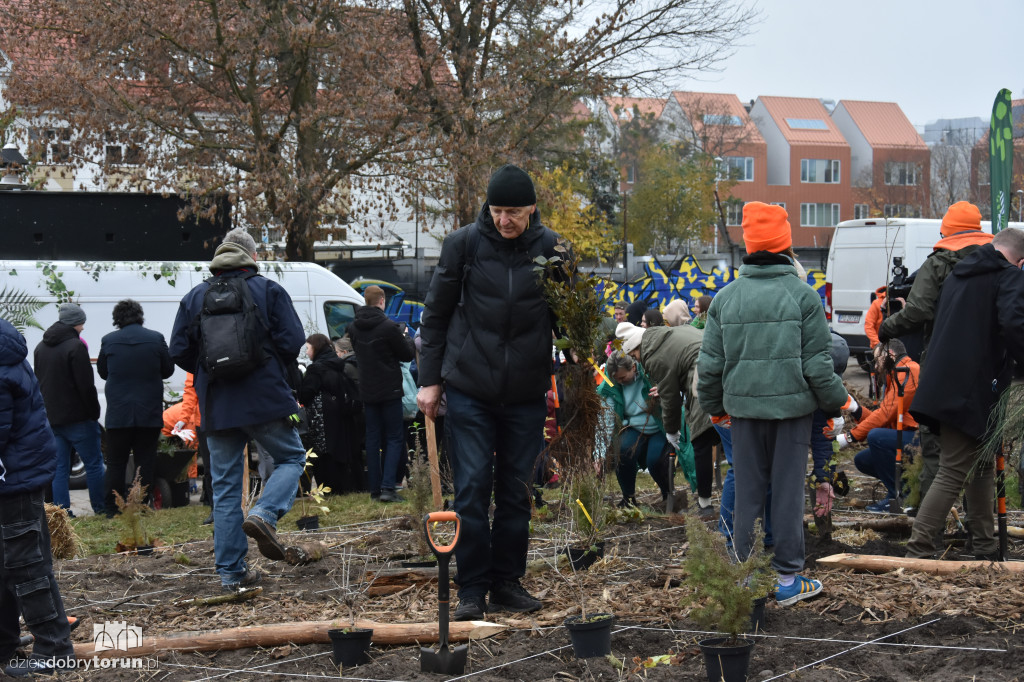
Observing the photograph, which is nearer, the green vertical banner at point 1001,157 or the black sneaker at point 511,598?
the black sneaker at point 511,598

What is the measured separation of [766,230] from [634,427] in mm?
3384

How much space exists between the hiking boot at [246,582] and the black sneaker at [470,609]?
1.47m

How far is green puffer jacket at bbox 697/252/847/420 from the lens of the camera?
4863 mm

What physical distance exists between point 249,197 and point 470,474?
13.3m

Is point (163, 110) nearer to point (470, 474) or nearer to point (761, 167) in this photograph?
point (470, 474)

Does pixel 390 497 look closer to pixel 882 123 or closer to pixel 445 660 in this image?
pixel 445 660

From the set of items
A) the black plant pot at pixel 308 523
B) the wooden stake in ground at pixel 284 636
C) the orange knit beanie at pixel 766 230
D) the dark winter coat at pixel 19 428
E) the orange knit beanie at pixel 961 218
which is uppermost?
the orange knit beanie at pixel 961 218

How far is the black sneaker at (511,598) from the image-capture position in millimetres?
Answer: 5254

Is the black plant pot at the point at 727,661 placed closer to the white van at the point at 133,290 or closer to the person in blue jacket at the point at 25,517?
the person in blue jacket at the point at 25,517

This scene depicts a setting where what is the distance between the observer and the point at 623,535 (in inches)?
276

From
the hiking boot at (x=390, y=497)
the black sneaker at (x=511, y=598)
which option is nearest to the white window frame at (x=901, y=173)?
the hiking boot at (x=390, y=497)

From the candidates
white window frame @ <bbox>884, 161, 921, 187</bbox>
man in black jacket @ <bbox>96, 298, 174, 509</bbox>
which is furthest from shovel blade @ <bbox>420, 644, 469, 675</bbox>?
white window frame @ <bbox>884, 161, 921, 187</bbox>

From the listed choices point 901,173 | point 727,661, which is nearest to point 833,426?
point 727,661

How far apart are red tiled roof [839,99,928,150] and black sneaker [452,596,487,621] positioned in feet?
254
